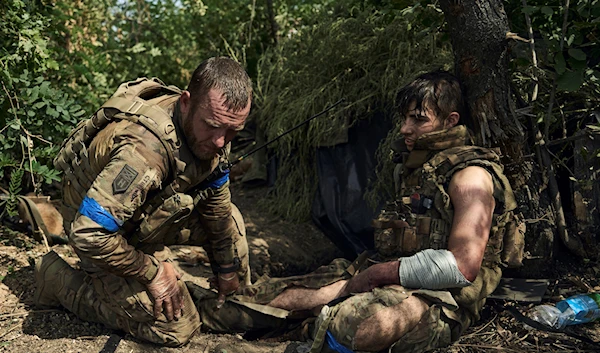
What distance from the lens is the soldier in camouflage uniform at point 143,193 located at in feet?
8.48

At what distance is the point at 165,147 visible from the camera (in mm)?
2734

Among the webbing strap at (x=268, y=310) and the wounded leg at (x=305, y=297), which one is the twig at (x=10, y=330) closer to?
the webbing strap at (x=268, y=310)

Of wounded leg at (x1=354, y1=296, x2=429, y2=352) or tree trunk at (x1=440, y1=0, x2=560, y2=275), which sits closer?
wounded leg at (x1=354, y1=296, x2=429, y2=352)

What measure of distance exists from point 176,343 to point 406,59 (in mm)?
2621

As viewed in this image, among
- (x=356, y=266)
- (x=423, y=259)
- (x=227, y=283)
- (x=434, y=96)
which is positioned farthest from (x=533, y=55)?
(x=227, y=283)

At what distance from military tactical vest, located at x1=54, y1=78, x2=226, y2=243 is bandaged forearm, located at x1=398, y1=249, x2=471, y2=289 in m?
1.10

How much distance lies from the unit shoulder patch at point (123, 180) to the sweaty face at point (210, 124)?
375mm

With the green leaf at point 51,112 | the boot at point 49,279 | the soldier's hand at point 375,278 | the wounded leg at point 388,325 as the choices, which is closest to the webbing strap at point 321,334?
the wounded leg at point 388,325

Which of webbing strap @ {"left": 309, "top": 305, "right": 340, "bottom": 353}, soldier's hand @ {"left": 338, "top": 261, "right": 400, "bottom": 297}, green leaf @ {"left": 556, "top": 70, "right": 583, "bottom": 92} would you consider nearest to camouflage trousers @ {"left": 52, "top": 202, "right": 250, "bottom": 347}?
webbing strap @ {"left": 309, "top": 305, "right": 340, "bottom": 353}

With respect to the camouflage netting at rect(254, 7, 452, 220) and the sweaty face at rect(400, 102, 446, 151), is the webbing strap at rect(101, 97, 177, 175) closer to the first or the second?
the sweaty face at rect(400, 102, 446, 151)

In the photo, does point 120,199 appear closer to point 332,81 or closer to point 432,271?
point 432,271

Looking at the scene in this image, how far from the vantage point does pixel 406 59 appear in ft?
14.2

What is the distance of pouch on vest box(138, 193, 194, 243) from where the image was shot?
2812 mm

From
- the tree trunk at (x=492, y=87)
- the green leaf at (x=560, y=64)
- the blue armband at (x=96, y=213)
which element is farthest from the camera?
the tree trunk at (x=492, y=87)
